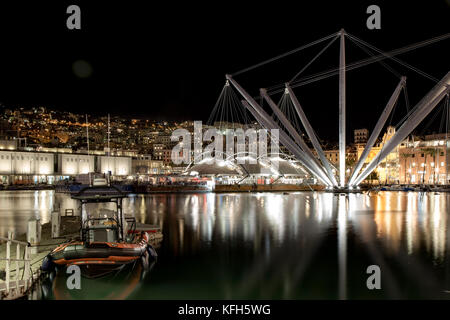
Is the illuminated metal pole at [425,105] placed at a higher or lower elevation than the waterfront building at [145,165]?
higher

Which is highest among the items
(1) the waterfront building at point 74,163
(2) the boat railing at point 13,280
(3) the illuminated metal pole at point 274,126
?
(3) the illuminated metal pole at point 274,126

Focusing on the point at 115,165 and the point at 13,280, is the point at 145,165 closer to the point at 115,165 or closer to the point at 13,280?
the point at 115,165

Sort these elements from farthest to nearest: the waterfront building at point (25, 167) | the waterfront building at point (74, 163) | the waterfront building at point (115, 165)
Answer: the waterfront building at point (115, 165)
the waterfront building at point (74, 163)
the waterfront building at point (25, 167)

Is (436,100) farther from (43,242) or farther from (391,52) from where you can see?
(43,242)

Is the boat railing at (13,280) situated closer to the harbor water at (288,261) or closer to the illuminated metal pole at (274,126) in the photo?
the harbor water at (288,261)

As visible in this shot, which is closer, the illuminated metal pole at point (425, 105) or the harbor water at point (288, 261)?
the harbor water at point (288, 261)

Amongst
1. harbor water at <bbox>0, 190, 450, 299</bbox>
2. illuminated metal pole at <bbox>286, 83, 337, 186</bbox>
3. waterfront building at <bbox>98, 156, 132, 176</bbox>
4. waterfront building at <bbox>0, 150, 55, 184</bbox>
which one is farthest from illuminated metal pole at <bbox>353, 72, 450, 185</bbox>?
waterfront building at <bbox>98, 156, 132, 176</bbox>

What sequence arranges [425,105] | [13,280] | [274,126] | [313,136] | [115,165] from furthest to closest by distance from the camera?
1. [115,165]
2. [313,136]
3. [274,126]
4. [425,105]
5. [13,280]

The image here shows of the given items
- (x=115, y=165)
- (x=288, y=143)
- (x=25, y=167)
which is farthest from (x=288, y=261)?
(x=115, y=165)

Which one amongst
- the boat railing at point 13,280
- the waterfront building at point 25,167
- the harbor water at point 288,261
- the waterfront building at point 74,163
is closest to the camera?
the boat railing at point 13,280

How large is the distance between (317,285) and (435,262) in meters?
5.10

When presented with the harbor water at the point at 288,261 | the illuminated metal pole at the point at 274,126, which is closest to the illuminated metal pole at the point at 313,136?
the illuminated metal pole at the point at 274,126

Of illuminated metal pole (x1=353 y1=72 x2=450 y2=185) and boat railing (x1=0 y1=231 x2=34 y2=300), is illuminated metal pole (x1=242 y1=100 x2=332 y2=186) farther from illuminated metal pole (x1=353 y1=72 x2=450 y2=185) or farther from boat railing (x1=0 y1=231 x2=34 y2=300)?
boat railing (x1=0 y1=231 x2=34 y2=300)
